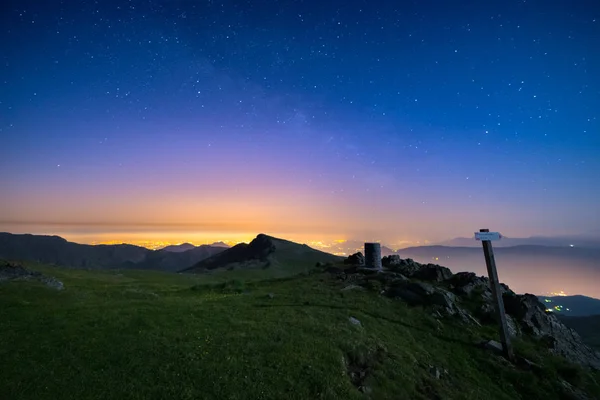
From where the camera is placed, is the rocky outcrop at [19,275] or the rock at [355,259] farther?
the rock at [355,259]

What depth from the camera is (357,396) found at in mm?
15094

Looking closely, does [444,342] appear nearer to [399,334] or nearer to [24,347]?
[399,334]

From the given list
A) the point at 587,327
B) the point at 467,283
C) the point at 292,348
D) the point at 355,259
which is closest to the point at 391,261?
the point at 355,259

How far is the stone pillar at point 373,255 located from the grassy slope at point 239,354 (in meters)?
16.2

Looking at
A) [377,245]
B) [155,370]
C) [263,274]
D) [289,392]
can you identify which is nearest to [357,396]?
[289,392]

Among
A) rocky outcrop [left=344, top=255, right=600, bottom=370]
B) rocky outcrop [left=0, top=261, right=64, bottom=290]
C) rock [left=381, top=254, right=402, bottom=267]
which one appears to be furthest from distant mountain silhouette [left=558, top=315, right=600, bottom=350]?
rocky outcrop [left=0, top=261, right=64, bottom=290]

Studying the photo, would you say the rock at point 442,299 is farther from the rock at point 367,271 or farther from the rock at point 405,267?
the rock at point 367,271

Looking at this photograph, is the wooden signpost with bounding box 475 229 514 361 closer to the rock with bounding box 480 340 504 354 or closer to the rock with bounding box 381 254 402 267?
the rock with bounding box 480 340 504 354

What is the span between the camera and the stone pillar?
45.7 meters

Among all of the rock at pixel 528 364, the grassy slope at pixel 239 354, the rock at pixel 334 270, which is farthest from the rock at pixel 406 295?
the rock at pixel 334 270

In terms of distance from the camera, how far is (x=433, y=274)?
40.6 meters

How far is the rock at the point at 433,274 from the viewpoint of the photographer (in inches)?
1578

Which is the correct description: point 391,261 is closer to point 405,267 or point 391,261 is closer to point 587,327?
point 405,267

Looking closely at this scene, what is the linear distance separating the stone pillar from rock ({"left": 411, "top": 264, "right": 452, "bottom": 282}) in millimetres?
5120
